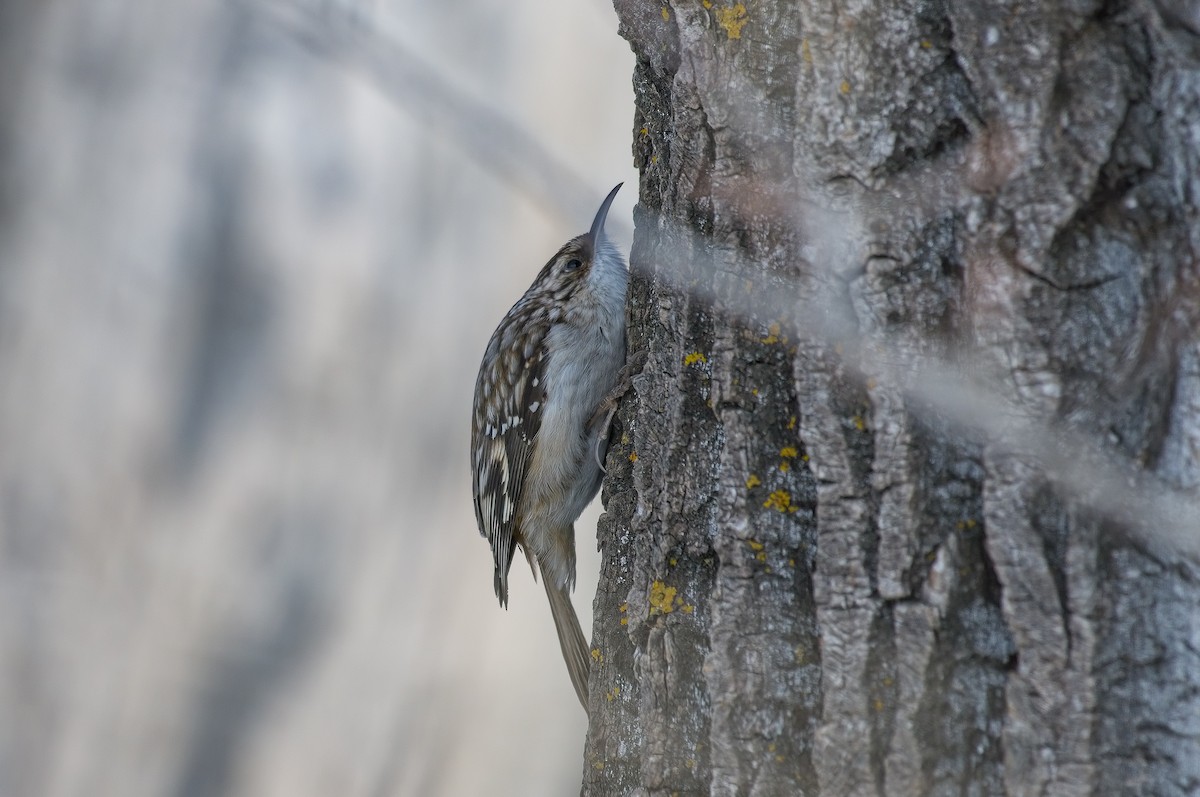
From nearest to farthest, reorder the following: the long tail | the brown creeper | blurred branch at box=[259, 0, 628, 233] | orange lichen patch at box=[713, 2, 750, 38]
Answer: orange lichen patch at box=[713, 2, 750, 38], blurred branch at box=[259, 0, 628, 233], the brown creeper, the long tail

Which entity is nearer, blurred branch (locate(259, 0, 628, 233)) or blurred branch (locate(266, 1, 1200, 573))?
blurred branch (locate(266, 1, 1200, 573))

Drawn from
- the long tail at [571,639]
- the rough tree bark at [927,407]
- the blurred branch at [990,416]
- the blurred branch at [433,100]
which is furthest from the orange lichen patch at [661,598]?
the long tail at [571,639]

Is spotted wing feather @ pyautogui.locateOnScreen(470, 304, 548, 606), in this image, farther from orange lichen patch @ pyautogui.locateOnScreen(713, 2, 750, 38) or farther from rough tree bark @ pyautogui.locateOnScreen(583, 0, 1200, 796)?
orange lichen patch @ pyautogui.locateOnScreen(713, 2, 750, 38)

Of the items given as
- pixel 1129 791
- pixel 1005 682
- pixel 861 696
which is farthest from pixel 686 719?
pixel 1129 791

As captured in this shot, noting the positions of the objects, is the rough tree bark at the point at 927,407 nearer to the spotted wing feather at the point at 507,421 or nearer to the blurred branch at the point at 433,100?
the blurred branch at the point at 433,100

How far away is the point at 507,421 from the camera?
139 inches

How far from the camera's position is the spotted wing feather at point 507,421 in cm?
337

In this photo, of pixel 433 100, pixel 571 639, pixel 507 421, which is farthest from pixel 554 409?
pixel 433 100

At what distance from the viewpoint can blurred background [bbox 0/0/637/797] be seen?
334cm

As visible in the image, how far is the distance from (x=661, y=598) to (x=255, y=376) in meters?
2.25

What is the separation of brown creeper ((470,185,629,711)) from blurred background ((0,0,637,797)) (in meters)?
0.21

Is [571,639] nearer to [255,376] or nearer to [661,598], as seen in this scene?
[255,376]

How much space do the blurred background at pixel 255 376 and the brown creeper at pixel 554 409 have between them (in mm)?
207

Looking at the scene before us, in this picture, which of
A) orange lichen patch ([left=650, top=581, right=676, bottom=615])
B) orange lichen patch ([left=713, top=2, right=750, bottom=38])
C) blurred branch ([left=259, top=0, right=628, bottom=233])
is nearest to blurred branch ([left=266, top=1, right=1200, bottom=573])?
orange lichen patch ([left=713, top=2, right=750, bottom=38])
